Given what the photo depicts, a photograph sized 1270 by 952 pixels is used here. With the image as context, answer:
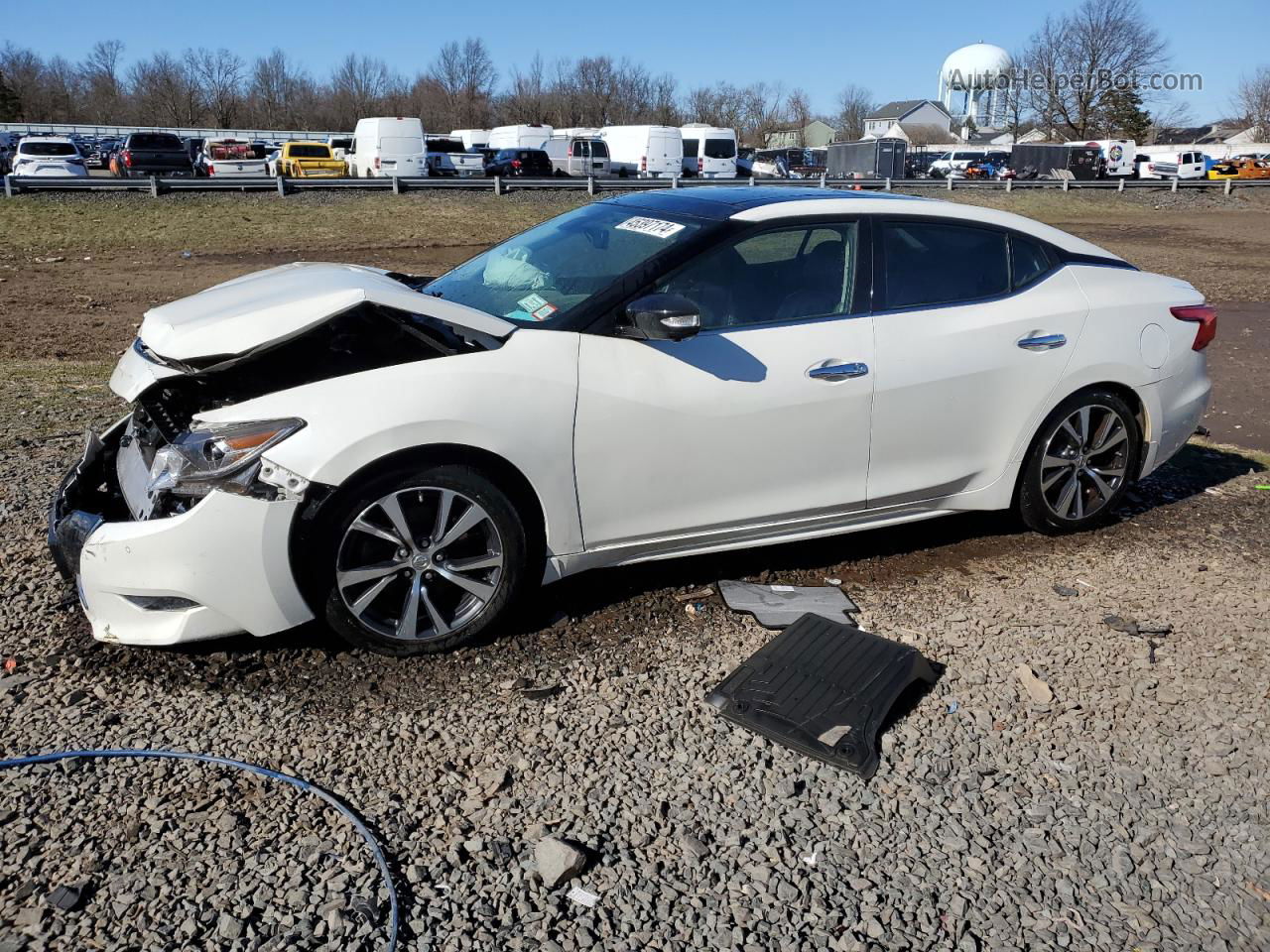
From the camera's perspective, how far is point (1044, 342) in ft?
16.0

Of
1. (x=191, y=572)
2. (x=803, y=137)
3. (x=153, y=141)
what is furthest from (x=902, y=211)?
(x=803, y=137)

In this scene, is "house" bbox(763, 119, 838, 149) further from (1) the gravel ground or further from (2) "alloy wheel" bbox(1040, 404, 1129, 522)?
(1) the gravel ground

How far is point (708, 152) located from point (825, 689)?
42120 millimetres

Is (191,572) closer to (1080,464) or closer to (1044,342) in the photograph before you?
(1044,342)

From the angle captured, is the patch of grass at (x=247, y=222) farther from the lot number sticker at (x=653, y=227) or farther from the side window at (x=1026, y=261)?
the side window at (x=1026, y=261)

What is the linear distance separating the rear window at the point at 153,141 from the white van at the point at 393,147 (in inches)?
237

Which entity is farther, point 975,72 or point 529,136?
point 975,72

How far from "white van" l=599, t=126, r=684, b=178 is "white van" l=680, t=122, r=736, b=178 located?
3.02ft

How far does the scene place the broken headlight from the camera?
347 centimetres

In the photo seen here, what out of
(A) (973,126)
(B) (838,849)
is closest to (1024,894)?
(B) (838,849)

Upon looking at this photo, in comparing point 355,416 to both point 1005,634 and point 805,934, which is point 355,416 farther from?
point 1005,634

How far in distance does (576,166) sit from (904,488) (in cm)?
3900

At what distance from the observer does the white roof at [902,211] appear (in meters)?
4.53

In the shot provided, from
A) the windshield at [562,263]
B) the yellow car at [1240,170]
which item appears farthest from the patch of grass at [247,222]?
the yellow car at [1240,170]
